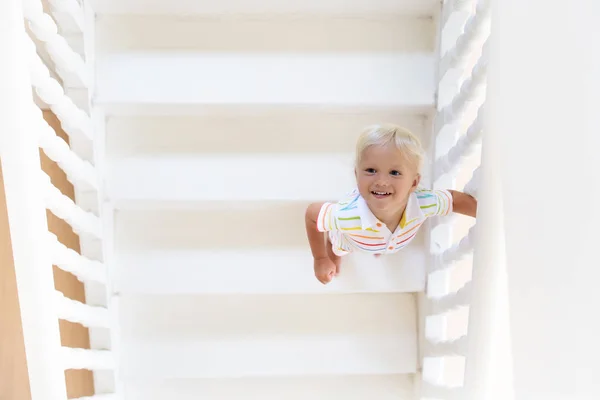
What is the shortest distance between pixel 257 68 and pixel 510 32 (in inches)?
31.6

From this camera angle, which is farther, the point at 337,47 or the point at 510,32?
the point at 337,47

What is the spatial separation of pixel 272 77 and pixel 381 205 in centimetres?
55

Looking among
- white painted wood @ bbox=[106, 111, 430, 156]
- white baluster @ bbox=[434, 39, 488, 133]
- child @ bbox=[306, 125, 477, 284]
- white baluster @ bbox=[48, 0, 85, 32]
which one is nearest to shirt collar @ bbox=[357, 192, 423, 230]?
child @ bbox=[306, 125, 477, 284]

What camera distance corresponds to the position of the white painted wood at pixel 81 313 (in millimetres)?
1369

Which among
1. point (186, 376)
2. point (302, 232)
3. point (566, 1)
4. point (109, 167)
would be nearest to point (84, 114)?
point (109, 167)

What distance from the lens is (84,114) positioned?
1.59m

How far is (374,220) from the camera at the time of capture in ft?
4.85

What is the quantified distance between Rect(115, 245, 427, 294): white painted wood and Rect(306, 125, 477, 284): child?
0.37ft

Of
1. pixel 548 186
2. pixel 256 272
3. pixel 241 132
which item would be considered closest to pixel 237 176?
pixel 241 132

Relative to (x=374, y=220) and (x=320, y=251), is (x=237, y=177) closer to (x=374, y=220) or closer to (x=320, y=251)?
(x=320, y=251)

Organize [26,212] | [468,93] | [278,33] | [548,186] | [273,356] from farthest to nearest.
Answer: [273,356]
[278,33]
[468,93]
[26,212]
[548,186]

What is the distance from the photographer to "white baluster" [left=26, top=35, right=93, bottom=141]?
1.21m

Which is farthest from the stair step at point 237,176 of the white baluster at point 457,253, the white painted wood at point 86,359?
the white painted wood at point 86,359

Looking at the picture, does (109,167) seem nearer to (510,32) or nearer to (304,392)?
(304,392)
